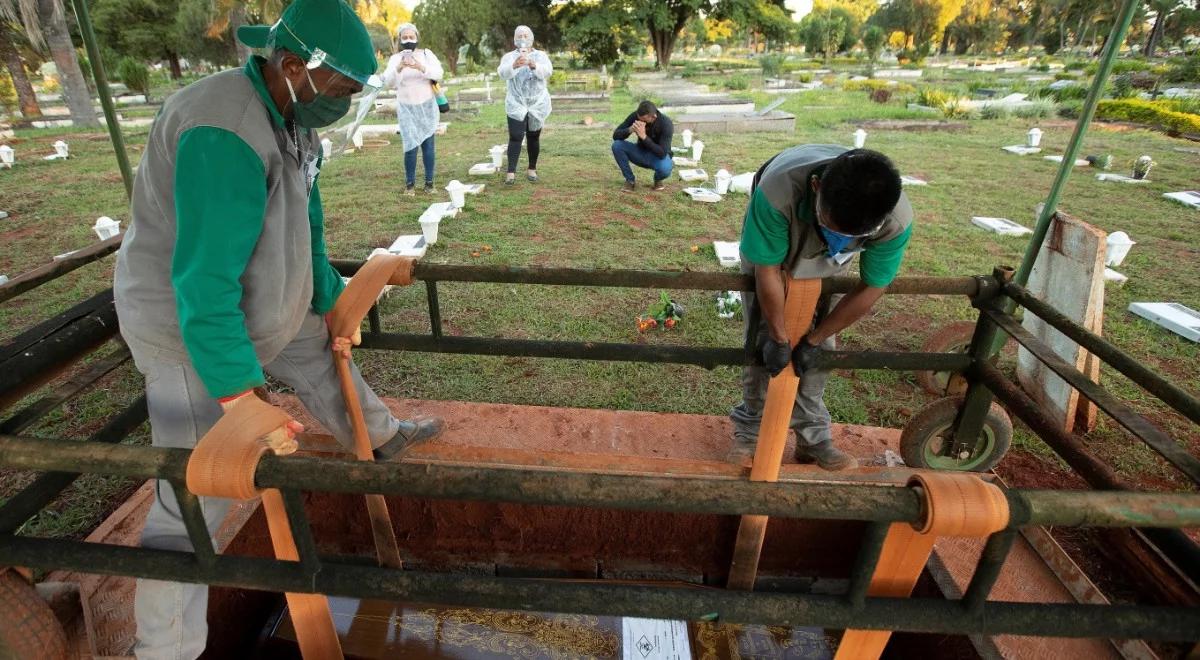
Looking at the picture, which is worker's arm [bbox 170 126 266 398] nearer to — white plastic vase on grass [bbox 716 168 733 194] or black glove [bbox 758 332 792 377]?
black glove [bbox 758 332 792 377]

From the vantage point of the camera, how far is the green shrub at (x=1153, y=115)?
1154 centimetres

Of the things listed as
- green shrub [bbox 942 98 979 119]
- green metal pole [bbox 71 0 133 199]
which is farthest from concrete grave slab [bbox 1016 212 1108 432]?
green shrub [bbox 942 98 979 119]

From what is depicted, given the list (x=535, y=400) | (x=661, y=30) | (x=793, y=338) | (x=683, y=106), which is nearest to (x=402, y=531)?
(x=535, y=400)

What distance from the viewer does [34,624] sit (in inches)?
52.4

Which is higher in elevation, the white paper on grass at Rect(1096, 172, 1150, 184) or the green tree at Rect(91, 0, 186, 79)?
the green tree at Rect(91, 0, 186, 79)

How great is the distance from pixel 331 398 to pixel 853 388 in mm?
2790

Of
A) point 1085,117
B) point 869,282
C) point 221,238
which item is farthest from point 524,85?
point 221,238

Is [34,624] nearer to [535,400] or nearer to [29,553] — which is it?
[29,553]

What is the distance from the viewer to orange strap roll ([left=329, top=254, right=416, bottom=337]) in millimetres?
1914

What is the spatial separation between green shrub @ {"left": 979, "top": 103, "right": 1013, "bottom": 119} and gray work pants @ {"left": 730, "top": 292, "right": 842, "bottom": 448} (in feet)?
48.1

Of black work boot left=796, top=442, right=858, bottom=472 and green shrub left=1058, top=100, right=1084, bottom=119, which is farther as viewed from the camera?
green shrub left=1058, top=100, right=1084, bottom=119

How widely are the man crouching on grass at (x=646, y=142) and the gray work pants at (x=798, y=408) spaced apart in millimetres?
5229

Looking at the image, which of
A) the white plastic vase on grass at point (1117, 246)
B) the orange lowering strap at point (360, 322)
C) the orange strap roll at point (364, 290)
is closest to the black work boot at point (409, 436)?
the orange lowering strap at point (360, 322)

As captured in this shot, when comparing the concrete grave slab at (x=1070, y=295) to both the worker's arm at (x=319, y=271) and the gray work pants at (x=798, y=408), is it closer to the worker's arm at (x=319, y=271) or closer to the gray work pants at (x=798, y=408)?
the gray work pants at (x=798, y=408)
